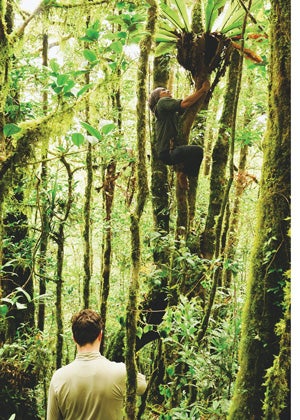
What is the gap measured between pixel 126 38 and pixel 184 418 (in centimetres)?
259

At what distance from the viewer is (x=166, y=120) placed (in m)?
4.65

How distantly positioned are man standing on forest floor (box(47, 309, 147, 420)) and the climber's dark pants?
8.60ft

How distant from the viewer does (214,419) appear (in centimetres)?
239

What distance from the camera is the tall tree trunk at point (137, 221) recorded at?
2.20 m

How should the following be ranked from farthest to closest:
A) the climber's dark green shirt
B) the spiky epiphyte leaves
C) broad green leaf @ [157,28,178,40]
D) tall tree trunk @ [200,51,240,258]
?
tall tree trunk @ [200,51,240,258] → the climber's dark green shirt → broad green leaf @ [157,28,178,40] → the spiky epiphyte leaves

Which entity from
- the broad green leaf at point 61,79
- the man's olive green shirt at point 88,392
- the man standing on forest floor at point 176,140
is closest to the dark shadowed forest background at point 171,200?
the broad green leaf at point 61,79

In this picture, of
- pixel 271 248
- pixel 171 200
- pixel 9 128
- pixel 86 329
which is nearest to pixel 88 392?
pixel 86 329

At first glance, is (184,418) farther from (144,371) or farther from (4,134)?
(144,371)

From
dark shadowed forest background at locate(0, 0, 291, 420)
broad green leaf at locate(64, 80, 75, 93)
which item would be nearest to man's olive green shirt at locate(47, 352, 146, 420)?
dark shadowed forest background at locate(0, 0, 291, 420)

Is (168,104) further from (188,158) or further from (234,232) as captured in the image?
(234,232)

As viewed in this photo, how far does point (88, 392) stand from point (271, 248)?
158 centimetres

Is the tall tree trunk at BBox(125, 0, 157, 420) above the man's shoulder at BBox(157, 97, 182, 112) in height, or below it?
below

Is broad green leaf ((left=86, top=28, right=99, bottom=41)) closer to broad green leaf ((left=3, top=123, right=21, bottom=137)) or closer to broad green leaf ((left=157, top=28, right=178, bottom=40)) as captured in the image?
broad green leaf ((left=3, top=123, right=21, bottom=137))

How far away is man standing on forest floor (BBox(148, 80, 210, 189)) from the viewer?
4.44m
